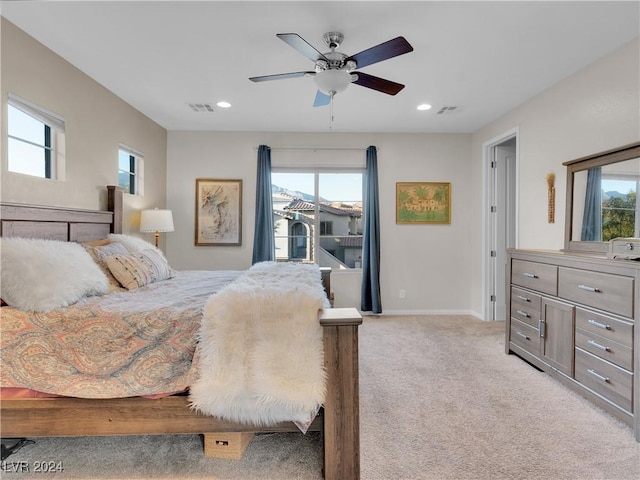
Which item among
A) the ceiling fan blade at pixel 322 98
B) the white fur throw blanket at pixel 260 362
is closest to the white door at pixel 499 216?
the ceiling fan blade at pixel 322 98

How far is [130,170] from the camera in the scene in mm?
3719

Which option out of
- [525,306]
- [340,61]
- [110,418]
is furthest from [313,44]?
[525,306]

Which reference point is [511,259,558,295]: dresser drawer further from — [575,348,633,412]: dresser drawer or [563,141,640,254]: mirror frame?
[575,348,633,412]: dresser drawer

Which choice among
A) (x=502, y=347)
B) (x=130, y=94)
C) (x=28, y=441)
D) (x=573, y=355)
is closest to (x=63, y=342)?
(x=28, y=441)

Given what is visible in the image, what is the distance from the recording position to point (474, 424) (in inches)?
76.7

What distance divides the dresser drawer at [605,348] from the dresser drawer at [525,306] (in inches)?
17.4

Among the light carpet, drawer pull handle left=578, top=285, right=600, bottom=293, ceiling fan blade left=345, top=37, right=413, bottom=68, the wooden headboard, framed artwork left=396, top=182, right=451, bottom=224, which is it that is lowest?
the light carpet

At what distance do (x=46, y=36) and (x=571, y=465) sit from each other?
4.17m

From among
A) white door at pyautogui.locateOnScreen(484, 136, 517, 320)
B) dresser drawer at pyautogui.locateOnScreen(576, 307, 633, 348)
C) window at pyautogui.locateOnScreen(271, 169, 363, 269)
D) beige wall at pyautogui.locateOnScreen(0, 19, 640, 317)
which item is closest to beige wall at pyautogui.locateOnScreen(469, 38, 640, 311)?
beige wall at pyautogui.locateOnScreen(0, 19, 640, 317)

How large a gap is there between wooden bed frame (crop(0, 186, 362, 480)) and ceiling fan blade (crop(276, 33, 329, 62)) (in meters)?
1.52

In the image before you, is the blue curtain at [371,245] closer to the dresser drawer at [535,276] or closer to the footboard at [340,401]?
the dresser drawer at [535,276]

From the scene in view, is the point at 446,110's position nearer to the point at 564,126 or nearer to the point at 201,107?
the point at 564,126

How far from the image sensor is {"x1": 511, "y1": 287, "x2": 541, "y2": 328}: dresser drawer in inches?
107

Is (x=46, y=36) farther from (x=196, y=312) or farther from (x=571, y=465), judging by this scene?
(x=571, y=465)
